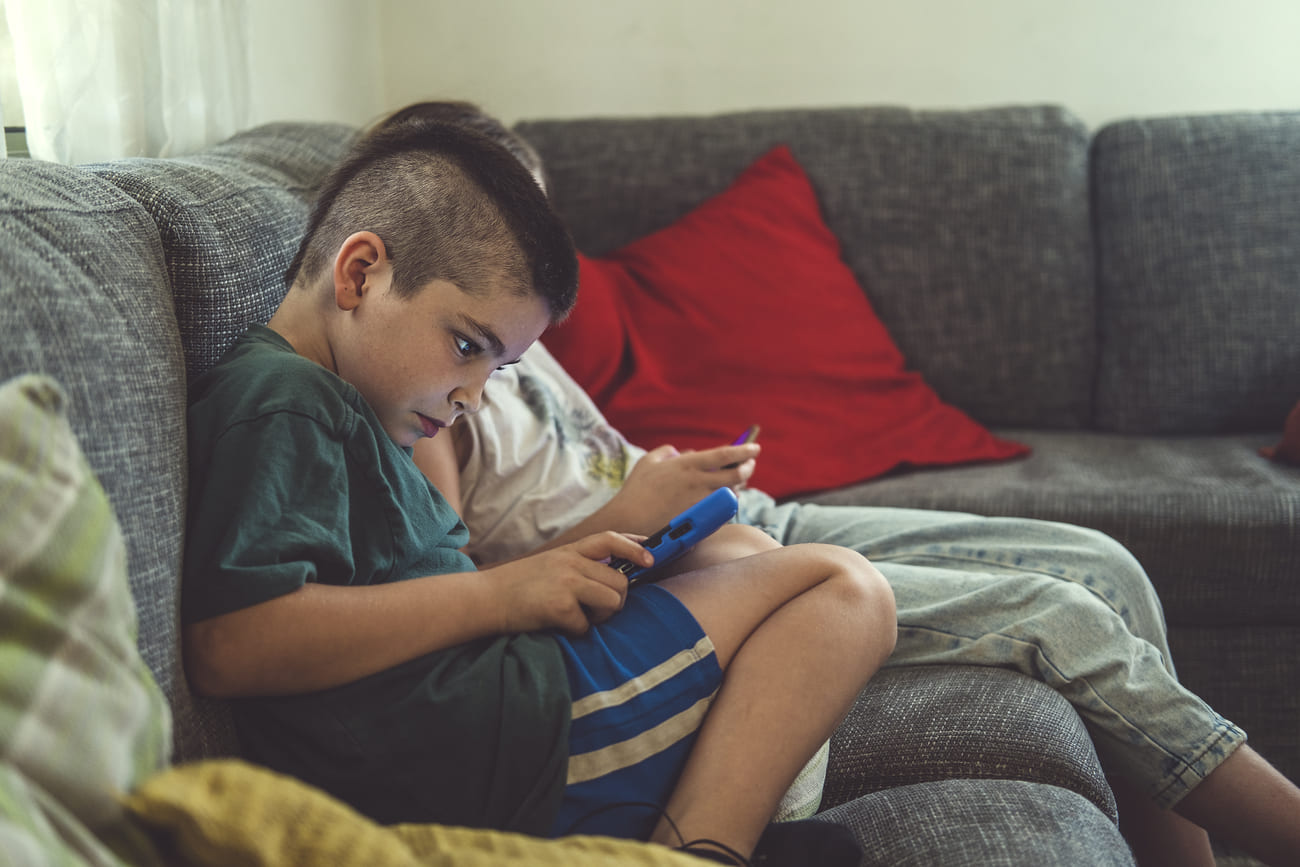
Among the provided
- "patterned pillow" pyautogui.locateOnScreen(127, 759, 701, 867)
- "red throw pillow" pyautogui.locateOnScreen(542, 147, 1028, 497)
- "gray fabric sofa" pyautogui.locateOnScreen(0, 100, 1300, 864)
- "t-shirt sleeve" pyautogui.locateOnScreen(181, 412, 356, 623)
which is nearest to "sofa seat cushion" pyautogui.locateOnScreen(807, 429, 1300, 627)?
"gray fabric sofa" pyautogui.locateOnScreen(0, 100, 1300, 864)

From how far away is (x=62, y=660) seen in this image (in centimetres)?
49

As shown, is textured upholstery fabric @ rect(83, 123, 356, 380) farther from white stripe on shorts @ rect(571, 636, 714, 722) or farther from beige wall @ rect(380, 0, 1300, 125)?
beige wall @ rect(380, 0, 1300, 125)

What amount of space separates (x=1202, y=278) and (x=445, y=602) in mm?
1627

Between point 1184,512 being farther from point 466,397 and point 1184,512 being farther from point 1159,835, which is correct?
point 466,397

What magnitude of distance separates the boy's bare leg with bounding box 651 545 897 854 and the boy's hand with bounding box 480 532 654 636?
0.24ft

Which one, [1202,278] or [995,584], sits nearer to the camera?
[995,584]

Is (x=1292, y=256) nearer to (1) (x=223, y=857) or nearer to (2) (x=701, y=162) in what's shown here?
(2) (x=701, y=162)

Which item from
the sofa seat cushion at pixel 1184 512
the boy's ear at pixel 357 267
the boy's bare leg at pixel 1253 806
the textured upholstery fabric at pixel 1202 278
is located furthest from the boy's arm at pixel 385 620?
the textured upholstery fabric at pixel 1202 278

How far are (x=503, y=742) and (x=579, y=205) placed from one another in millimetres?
1446

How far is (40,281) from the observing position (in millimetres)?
658

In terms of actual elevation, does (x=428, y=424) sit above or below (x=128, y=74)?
below


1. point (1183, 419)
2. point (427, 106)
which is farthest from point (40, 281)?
point (1183, 419)

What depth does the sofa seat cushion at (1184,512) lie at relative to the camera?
4.72ft

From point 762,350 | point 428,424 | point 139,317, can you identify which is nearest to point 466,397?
point 428,424
